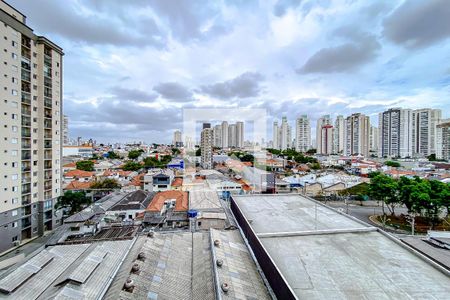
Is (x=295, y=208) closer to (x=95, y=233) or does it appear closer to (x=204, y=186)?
(x=95, y=233)

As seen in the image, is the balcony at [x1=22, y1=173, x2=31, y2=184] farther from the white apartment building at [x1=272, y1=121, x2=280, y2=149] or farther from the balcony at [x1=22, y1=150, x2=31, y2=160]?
the white apartment building at [x1=272, y1=121, x2=280, y2=149]

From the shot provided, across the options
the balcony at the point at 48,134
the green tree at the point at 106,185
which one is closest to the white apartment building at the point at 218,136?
the green tree at the point at 106,185

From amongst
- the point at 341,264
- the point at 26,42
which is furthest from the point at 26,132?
the point at 341,264

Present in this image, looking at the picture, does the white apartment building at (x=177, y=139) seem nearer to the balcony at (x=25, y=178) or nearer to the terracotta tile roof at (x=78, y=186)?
the terracotta tile roof at (x=78, y=186)

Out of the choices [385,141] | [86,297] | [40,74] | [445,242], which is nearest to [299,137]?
[385,141]

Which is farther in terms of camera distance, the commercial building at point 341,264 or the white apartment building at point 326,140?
the white apartment building at point 326,140

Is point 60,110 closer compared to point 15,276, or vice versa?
point 15,276

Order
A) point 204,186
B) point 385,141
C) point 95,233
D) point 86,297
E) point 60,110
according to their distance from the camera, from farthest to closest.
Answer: point 385,141, point 204,186, point 60,110, point 95,233, point 86,297
